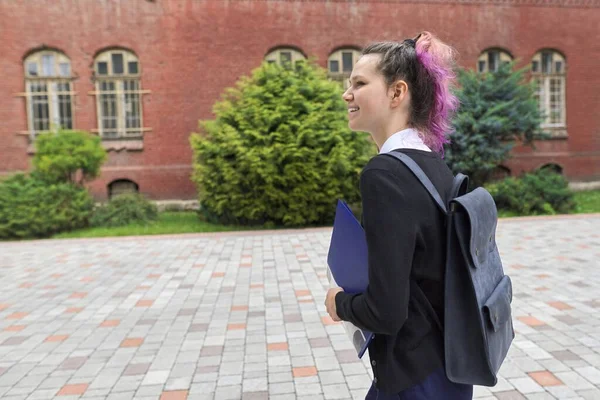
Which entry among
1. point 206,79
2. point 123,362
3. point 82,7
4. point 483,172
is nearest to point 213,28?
point 206,79

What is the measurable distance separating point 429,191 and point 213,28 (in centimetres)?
1681

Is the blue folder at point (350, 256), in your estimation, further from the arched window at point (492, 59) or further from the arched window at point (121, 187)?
the arched window at point (492, 59)

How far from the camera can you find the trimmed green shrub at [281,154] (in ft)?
39.0

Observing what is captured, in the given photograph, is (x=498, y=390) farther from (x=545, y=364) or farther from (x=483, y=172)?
(x=483, y=172)

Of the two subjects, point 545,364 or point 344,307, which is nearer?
A: point 344,307

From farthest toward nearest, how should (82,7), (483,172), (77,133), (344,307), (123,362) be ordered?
(82,7) → (483,172) → (77,133) → (123,362) → (344,307)

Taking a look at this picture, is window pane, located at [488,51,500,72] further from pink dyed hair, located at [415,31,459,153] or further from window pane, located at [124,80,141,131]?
pink dyed hair, located at [415,31,459,153]

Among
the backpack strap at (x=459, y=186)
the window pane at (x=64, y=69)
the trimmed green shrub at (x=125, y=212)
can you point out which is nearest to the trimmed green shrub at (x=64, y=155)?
the trimmed green shrub at (x=125, y=212)

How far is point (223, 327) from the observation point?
535 centimetres

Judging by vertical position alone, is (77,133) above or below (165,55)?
below

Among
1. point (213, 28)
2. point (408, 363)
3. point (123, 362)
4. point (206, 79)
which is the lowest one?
point (123, 362)

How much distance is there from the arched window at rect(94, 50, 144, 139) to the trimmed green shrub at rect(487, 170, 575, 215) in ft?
38.3

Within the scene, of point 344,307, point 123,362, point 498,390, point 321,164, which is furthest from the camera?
point 321,164

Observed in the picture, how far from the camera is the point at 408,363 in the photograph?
1607 millimetres
